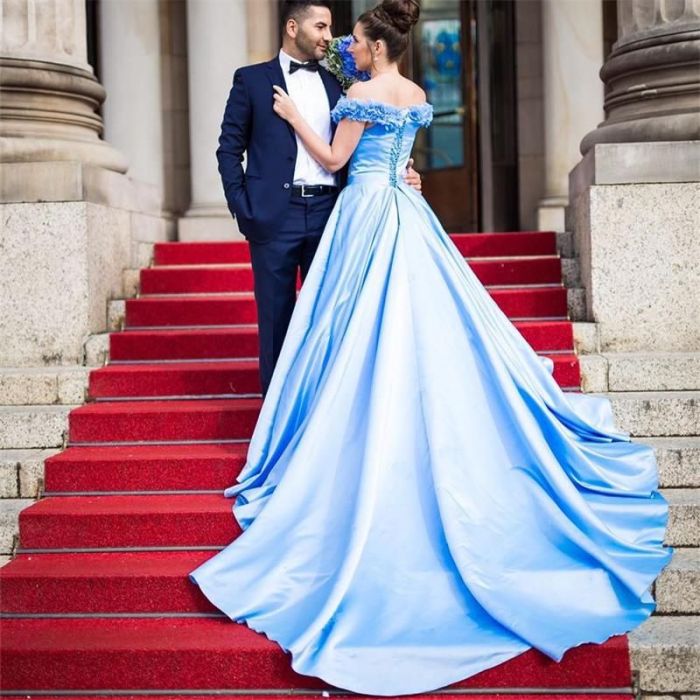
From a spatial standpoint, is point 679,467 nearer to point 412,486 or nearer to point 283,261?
point 412,486

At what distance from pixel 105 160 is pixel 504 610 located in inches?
158

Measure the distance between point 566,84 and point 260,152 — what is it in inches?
206

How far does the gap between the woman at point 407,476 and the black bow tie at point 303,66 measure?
0.67 feet

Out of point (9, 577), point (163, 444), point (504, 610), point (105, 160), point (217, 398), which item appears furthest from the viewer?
point (105, 160)

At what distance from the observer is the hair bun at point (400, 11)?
173 inches

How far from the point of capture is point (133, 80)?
927 centimetres

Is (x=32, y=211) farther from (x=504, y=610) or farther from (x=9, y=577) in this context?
(x=504, y=610)

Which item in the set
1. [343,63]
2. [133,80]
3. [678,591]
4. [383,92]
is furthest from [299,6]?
[133,80]

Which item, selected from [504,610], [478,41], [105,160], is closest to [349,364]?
[504,610]

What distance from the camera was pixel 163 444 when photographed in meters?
5.25

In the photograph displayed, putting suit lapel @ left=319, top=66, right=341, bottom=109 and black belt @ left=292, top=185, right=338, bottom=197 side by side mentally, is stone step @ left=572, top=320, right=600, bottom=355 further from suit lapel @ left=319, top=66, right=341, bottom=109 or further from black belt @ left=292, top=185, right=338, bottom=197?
suit lapel @ left=319, top=66, right=341, bottom=109

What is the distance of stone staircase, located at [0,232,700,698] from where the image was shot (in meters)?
3.99

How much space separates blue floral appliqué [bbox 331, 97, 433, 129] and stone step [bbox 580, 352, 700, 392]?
172 cm

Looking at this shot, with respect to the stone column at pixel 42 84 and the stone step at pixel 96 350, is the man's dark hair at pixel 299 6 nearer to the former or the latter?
the stone column at pixel 42 84
